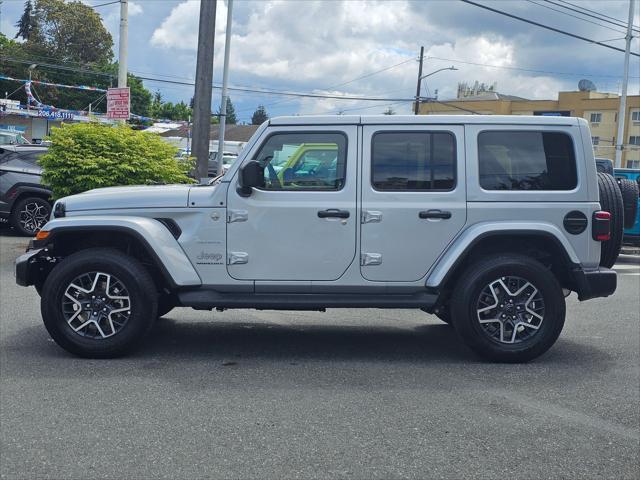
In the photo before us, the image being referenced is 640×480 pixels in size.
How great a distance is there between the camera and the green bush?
11.2 metres

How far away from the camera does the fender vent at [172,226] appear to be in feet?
20.3

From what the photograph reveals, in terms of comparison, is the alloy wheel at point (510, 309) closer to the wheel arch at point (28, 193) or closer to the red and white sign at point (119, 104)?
the red and white sign at point (119, 104)

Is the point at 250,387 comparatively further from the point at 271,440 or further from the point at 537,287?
the point at 537,287

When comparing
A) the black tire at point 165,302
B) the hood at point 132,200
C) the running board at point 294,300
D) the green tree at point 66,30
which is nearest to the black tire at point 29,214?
the black tire at point 165,302

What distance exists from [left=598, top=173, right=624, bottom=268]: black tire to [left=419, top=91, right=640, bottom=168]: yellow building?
5796cm

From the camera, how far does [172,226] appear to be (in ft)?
20.3

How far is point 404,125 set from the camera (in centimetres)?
632

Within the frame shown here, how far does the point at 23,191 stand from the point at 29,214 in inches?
18.8

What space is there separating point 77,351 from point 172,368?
2.73 feet

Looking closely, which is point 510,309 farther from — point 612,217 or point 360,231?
point 360,231

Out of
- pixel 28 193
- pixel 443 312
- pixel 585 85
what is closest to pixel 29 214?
pixel 28 193

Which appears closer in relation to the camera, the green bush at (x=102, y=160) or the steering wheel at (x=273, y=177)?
the steering wheel at (x=273, y=177)

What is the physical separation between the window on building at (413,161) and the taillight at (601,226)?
122 centimetres

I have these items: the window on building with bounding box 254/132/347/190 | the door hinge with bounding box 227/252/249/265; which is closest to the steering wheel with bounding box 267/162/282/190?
the window on building with bounding box 254/132/347/190
